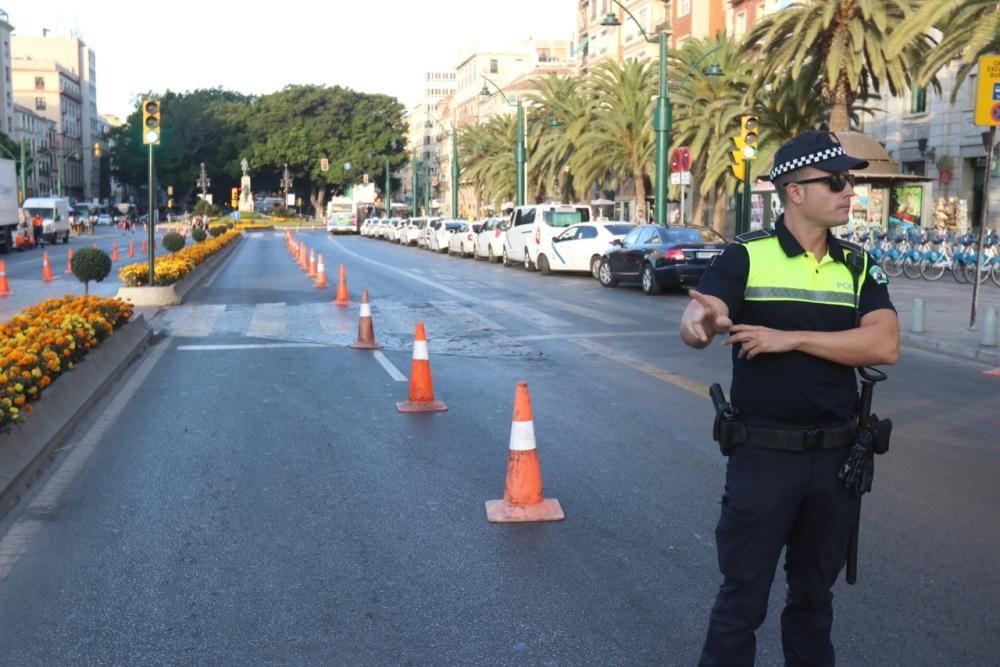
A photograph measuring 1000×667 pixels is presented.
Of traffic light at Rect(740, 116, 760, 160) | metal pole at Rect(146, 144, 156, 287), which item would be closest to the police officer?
metal pole at Rect(146, 144, 156, 287)

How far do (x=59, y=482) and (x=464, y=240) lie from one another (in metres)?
37.4

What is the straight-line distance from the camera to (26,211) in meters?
58.2

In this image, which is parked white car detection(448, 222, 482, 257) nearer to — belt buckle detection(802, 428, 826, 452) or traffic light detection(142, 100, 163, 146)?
traffic light detection(142, 100, 163, 146)

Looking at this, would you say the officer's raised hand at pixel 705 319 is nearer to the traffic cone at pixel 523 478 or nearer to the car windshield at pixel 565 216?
the traffic cone at pixel 523 478

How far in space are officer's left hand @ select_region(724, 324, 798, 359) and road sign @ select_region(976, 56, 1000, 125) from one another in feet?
40.3

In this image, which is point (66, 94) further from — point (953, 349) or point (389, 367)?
point (953, 349)

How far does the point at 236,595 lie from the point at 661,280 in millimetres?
18144

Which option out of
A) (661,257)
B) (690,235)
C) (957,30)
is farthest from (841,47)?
(661,257)

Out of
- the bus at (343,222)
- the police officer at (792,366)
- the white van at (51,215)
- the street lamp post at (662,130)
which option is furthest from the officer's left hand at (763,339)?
the bus at (343,222)

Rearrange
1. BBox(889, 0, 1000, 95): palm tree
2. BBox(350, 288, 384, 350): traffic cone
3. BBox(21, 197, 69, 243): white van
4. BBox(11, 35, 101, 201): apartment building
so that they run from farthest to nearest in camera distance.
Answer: BBox(11, 35, 101, 201): apartment building, BBox(21, 197, 69, 243): white van, BBox(889, 0, 1000, 95): palm tree, BBox(350, 288, 384, 350): traffic cone

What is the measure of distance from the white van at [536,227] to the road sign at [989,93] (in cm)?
1683

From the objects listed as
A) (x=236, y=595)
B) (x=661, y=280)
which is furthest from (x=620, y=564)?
(x=661, y=280)

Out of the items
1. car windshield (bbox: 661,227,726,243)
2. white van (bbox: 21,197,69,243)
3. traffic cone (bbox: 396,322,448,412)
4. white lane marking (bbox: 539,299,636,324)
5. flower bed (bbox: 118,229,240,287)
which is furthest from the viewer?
white van (bbox: 21,197,69,243)

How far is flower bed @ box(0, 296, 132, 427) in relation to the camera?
748 centimetres
